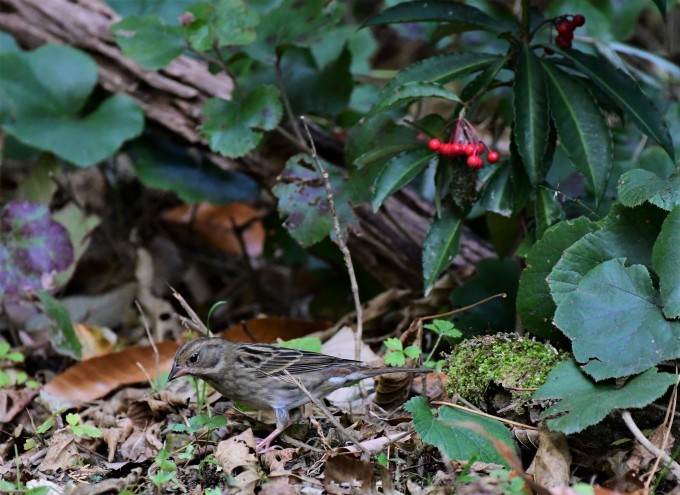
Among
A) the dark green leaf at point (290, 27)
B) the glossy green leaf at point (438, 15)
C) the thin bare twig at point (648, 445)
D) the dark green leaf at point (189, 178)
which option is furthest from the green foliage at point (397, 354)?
the dark green leaf at point (189, 178)

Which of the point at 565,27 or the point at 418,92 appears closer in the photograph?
the point at 418,92

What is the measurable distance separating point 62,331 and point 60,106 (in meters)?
1.63

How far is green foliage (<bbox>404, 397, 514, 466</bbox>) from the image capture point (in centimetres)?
307

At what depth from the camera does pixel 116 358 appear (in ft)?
15.9

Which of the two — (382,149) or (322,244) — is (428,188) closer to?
(322,244)

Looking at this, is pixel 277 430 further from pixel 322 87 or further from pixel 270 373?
pixel 322 87

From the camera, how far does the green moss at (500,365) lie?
11.3 ft

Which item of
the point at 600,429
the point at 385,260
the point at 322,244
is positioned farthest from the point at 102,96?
the point at 600,429

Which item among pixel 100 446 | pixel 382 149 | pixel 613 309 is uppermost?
pixel 382 149

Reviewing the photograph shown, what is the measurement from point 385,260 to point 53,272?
204 cm

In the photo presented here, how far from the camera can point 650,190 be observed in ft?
10.9

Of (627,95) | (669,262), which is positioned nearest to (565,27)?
(627,95)

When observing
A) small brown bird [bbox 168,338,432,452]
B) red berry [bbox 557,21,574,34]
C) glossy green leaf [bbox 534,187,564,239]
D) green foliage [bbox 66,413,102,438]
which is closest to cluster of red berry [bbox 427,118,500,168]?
glossy green leaf [bbox 534,187,564,239]

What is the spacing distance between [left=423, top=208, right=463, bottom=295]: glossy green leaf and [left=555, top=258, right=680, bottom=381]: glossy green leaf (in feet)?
2.71
